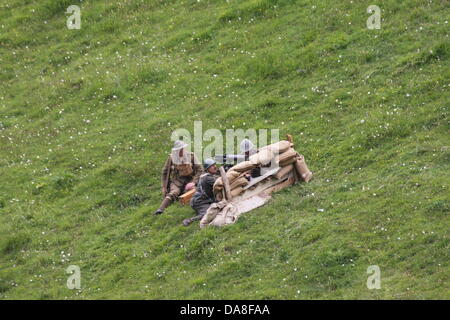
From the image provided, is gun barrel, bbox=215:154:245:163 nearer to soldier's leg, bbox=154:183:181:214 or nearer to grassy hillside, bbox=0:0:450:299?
soldier's leg, bbox=154:183:181:214

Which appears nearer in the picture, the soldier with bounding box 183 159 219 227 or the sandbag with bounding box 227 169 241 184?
the sandbag with bounding box 227 169 241 184

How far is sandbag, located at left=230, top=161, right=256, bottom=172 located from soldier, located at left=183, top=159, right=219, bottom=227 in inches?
24.4

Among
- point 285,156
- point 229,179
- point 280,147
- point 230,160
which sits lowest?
point 229,179

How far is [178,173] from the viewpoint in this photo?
2294cm

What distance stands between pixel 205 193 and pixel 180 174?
1885 millimetres

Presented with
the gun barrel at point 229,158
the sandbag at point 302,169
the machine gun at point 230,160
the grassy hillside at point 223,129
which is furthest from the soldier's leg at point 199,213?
the sandbag at point 302,169

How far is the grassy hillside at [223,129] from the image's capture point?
18.3 metres

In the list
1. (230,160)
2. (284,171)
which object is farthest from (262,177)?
(230,160)

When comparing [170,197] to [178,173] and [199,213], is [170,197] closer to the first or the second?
[178,173]

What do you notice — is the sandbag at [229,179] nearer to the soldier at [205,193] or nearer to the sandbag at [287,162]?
the soldier at [205,193]

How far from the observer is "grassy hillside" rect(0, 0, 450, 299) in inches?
722

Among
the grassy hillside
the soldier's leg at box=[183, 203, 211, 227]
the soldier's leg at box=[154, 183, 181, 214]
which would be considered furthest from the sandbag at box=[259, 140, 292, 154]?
the soldier's leg at box=[154, 183, 181, 214]

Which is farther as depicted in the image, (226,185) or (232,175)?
(232,175)

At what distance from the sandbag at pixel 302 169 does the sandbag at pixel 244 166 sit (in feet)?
3.79
